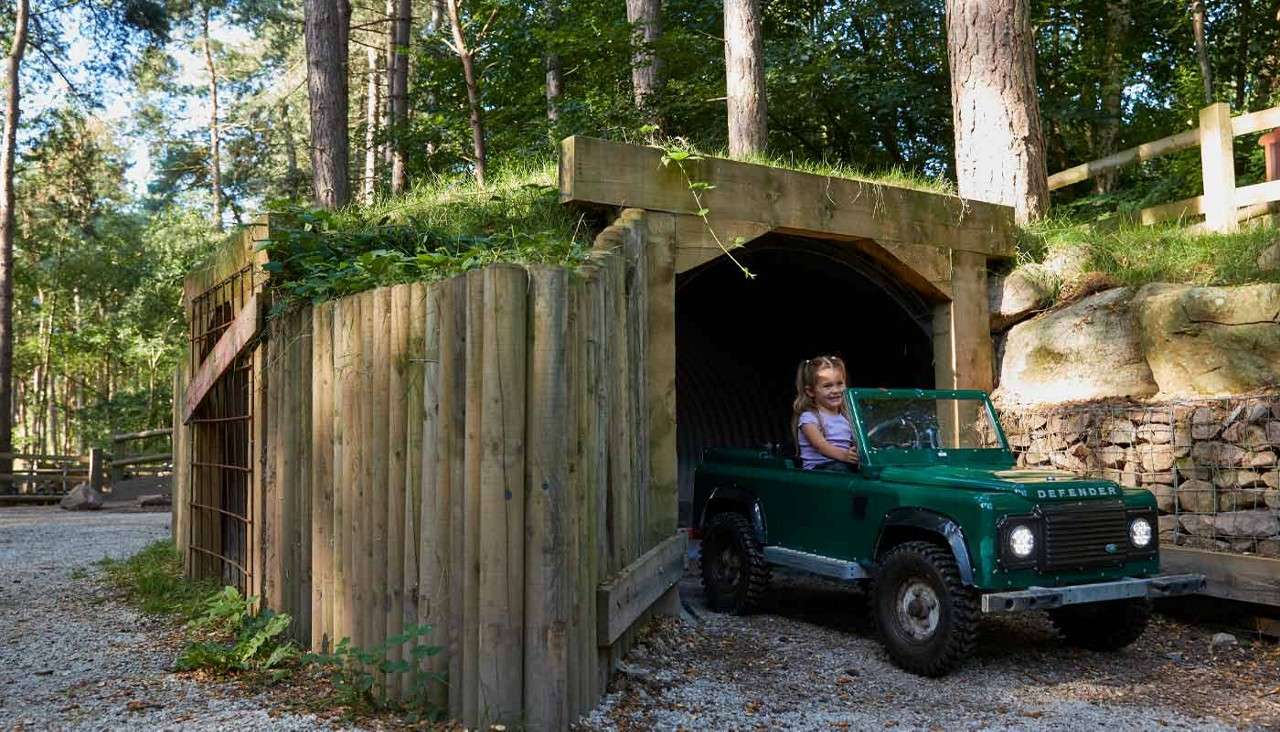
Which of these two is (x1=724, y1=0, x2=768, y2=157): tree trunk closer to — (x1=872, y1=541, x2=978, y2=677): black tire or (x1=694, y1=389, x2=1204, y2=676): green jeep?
(x1=694, y1=389, x2=1204, y2=676): green jeep

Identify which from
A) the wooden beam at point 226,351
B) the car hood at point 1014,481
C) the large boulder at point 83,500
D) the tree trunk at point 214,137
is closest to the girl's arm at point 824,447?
the car hood at point 1014,481

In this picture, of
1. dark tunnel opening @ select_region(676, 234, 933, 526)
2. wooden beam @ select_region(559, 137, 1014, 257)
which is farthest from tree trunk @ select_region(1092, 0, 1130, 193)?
wooden beam @ select_region(559, 137, 1014, 257)

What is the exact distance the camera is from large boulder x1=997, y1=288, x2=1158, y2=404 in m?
8.34

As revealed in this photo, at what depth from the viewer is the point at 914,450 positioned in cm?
692

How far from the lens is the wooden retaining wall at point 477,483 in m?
4.23

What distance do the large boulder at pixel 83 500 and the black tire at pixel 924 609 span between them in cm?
1689

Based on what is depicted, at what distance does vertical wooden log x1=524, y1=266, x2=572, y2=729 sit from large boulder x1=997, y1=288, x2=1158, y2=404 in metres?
5.71

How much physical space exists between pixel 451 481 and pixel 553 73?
1537cm

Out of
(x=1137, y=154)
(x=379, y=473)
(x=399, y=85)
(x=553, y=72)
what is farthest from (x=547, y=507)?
(x=399, y=85)

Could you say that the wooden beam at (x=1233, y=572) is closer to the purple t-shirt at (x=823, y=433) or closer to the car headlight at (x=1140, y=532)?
the car headlight at (x=1140, y=532)

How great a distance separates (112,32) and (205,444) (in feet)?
64.5

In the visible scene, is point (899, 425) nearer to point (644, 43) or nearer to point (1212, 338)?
point (1212, 338)

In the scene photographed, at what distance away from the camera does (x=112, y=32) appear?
2372 cm

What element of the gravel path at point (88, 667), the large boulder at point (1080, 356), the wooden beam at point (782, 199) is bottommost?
the gravel path at point (88, 667)
